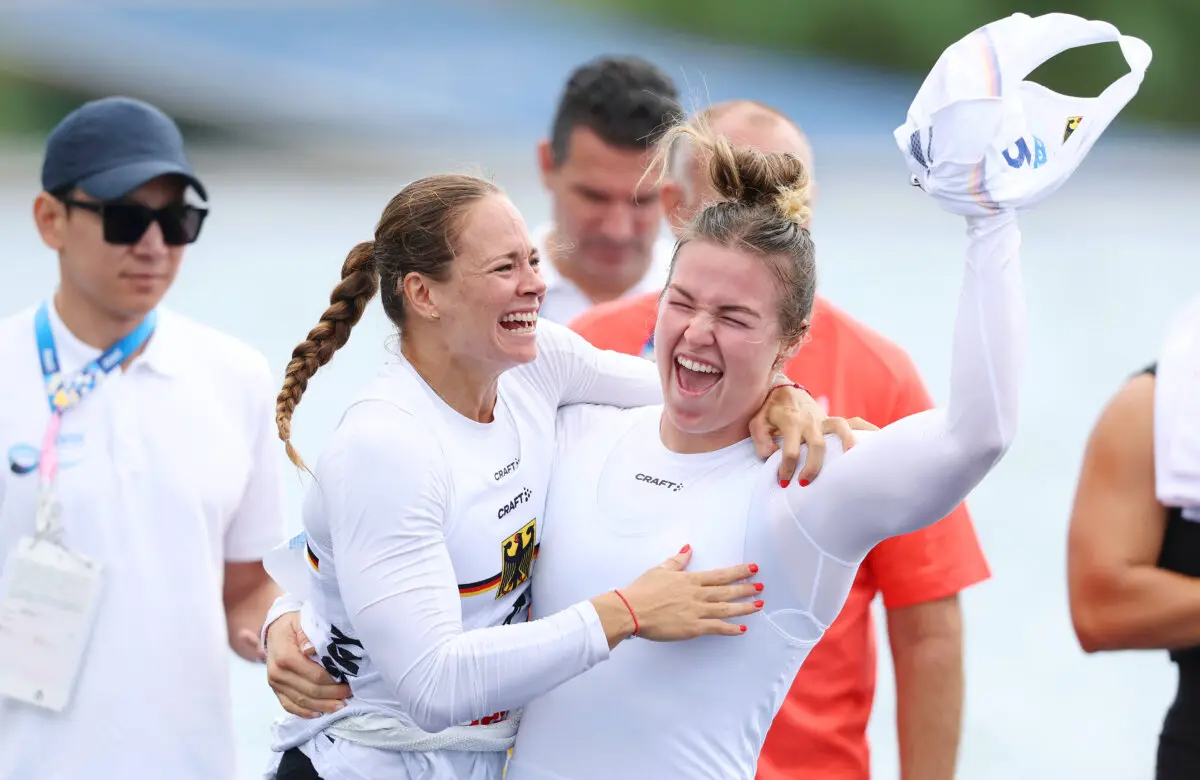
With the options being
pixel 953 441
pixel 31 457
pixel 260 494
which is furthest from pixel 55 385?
pixel 953 441

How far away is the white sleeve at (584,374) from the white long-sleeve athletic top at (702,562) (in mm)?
130

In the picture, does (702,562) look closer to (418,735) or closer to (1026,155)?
(418,735)

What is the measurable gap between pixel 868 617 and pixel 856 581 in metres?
0.07

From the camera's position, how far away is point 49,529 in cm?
257

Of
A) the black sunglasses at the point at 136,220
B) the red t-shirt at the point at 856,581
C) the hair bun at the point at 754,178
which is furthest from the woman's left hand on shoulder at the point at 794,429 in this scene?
the black sunglasses at the point at 136,220

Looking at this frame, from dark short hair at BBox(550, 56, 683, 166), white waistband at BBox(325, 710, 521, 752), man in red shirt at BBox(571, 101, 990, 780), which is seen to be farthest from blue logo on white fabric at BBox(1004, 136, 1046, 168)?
dark short hair at BBox(550, 56, 683, 166)

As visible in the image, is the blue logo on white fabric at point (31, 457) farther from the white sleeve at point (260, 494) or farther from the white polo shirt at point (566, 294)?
the white polo shirt at point (566, 294)

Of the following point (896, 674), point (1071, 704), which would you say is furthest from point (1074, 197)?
point (896, 674)

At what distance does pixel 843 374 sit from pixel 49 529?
1.33m

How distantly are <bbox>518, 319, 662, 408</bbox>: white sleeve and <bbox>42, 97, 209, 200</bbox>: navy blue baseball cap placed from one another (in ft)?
3.14

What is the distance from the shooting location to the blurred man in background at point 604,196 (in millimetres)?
3414

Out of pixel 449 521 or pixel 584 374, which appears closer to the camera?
pixel 449 521

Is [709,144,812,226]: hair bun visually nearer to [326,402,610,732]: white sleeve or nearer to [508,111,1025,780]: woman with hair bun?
[508,111,1025,780]: woman with hair bun

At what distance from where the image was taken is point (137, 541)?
2619 mm
